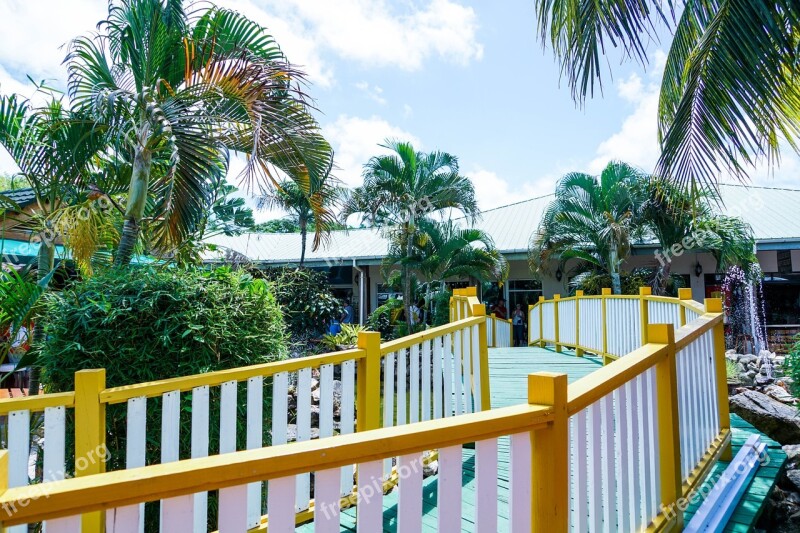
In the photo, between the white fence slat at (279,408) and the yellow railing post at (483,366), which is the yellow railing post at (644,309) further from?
the white fence slat at (279,408)

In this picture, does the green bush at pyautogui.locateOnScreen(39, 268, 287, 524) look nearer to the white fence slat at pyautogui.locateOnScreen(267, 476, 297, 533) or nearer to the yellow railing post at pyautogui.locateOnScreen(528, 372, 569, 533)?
the white fence slat at pyautogui.locateOnScreen(267, 476, 297, 533)

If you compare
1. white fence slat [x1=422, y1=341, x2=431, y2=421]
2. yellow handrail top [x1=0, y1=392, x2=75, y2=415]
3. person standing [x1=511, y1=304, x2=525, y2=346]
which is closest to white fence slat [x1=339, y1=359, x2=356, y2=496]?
white fence slat [x1=422, y1=341, x2=431, y2=421]

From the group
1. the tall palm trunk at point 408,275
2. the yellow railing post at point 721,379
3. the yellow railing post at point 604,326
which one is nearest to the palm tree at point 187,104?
the yellow railing post at point 721,379

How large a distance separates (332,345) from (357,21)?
293 inches

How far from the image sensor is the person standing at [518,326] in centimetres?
1622

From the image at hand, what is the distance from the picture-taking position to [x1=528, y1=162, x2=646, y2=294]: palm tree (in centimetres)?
1186

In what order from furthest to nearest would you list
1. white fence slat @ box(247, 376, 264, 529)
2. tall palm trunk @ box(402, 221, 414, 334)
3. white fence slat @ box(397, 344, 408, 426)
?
tall palm trunk @ box(402, 221, 414, 334) < white fence slat @ box(397, 344, 408, 426) < white fence slat @ box(247, 376, 264, 529)

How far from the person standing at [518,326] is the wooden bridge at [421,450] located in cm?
1203

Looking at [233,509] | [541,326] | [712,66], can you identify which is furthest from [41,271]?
[541,326]

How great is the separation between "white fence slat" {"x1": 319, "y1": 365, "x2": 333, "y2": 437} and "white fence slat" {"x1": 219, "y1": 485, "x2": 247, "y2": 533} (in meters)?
1.70

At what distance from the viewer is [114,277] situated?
3.58m

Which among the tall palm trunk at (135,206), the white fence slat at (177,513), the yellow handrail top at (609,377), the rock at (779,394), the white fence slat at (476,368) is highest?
the tall palm trunk at (135,206)

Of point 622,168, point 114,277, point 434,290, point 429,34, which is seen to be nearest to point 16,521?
point 114,277

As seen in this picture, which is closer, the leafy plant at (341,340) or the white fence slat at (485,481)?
the white fence slat at (485,481)
